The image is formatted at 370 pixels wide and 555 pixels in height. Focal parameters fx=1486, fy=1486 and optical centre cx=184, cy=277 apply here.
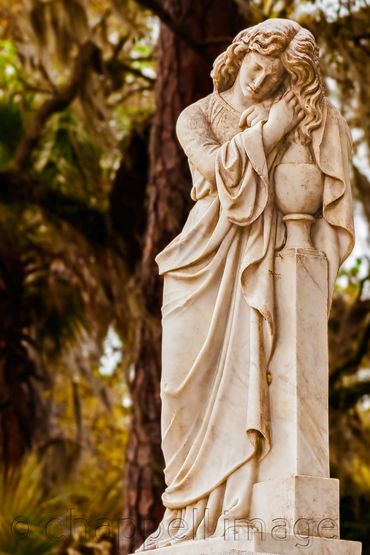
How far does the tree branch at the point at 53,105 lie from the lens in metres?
14.6

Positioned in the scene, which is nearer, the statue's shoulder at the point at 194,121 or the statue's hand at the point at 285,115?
the statue's hand at the point at 285,115

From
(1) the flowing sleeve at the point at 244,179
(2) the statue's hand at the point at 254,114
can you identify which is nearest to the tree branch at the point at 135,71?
(2) the statue's hand at the point at 254,114

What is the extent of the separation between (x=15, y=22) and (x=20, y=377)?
3801 mm

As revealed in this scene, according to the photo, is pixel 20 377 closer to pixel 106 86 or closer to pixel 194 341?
pixel 106 86

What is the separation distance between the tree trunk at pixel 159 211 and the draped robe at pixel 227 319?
4.69 metres

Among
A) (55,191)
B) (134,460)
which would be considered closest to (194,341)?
(134,460)

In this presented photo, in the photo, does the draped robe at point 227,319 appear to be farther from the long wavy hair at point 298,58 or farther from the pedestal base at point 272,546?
the pedestal base at point 272,546

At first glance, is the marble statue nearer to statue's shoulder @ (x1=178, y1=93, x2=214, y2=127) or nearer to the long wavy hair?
the long wavy hair

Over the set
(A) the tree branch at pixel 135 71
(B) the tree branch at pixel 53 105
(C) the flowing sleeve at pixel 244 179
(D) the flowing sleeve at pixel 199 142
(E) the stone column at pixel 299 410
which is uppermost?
(A) the tree branch at pixel 135 71

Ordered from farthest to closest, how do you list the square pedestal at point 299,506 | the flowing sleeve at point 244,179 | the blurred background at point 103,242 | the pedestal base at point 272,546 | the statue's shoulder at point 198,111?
1. the blurred background at point 103,242
2. the statue's shoulder at point 198,111
3. the flowing sleeve at point 244,179
4. the square pedestal at point 299,506
5. the pedestal base at point 272,546

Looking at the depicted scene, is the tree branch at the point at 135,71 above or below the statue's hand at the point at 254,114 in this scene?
above

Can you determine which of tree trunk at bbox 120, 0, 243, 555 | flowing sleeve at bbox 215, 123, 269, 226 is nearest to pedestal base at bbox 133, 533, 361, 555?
flowing sleeve at bbox 215, 123, 269, 226

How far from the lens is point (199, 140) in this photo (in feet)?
23.4

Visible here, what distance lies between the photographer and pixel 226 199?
682 cm
